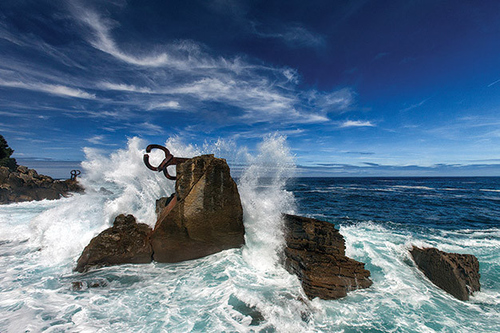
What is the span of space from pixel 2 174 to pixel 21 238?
18562mm

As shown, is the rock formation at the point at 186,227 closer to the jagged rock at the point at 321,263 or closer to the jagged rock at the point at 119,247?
the jagged rock at the point at 119,247

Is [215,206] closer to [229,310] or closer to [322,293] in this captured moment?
[229,310]

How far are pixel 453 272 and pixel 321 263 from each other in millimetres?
3581

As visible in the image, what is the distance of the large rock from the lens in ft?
22.2

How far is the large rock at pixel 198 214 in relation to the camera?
677 cm

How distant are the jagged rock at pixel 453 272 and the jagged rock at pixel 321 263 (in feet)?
6.84

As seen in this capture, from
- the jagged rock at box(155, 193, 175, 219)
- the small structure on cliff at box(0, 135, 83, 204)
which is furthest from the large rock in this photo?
the small structure on cliff at box(0, 135, 83, 204)

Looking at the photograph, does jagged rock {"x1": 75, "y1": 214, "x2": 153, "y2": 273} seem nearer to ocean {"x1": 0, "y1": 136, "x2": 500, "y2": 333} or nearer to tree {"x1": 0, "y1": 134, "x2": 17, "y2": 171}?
ocean {"x1": 0, "y1": 136, "x2": 500, "y2": 333}

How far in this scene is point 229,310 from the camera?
4688mm

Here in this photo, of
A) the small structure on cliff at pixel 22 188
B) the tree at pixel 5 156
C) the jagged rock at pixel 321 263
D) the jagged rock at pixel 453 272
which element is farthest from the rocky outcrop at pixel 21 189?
the jagged rock at pixel 453 272

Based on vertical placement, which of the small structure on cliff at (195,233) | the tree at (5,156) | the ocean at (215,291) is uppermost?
the tree at (5,156)

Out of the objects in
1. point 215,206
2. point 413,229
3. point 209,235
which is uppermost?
point 215,206

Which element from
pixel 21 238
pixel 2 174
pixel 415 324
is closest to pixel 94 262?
pixel 21 238

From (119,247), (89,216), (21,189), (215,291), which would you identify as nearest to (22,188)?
(21,189)
